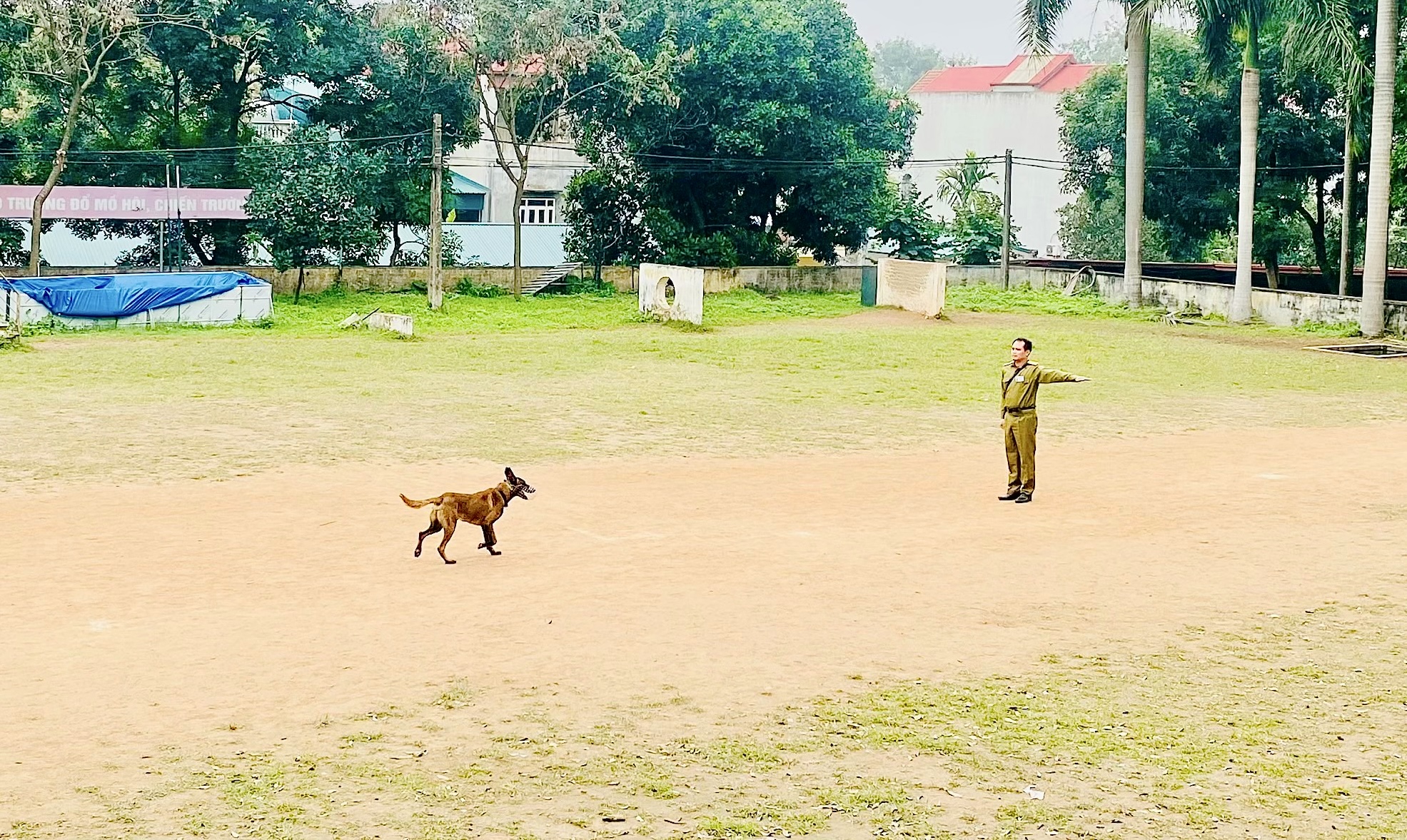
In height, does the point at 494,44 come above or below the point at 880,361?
above

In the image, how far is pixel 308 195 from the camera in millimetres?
41375

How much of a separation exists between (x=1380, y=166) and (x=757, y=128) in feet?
60.0

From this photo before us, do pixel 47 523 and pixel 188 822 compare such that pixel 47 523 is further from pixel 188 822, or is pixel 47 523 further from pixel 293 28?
pixel 293 28

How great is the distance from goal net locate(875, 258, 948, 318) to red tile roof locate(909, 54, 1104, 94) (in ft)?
99.4

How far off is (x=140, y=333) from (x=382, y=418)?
50.0 ft

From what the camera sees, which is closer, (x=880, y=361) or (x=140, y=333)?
(x=880, y=361)

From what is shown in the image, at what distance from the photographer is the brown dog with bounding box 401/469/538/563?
11.3m

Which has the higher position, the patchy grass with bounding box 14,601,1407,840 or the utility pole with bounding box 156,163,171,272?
the utility pole with bounding box 156,163,171,272

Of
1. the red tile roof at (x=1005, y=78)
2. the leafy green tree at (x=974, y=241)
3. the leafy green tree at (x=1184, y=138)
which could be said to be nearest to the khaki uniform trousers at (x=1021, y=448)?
the leafy green tree at (x=1184, y=138)

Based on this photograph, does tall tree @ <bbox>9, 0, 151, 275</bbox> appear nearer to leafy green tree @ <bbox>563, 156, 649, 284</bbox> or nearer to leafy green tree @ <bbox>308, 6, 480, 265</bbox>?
leafy green tree @ <bbox>308, 6, 480, 265</bbox>

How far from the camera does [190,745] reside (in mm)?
7234

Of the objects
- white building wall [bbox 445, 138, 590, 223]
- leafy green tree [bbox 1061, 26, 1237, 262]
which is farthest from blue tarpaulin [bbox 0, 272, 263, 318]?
leafy green tree [bbox 1061, 26, 1237, 262]

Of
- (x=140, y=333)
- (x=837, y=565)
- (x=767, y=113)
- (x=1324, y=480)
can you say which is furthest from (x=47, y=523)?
(x=767, y=113)

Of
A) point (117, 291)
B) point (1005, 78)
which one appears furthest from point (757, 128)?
point (1005, 78)
